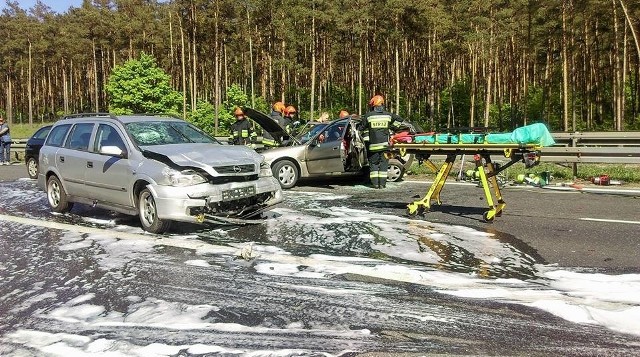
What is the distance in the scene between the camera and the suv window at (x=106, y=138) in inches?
318

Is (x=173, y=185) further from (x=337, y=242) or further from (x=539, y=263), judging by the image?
(x=539, y=263)

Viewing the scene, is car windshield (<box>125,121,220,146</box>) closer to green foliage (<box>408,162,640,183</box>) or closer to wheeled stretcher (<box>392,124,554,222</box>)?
wheeled stretcher (<box>392,124,554,222</box>)

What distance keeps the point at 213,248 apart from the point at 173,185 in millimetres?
1232

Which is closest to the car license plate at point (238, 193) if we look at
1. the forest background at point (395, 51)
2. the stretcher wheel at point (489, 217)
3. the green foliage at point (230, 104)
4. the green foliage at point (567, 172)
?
the stretcher wheel at point (489, 217)

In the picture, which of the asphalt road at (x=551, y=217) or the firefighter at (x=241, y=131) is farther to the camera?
the firefighter at (x=241, y=131)

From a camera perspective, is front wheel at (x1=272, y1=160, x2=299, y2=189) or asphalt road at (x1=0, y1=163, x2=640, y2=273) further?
front wheel at (x1=272, y1=160, x2=299, y2=189)

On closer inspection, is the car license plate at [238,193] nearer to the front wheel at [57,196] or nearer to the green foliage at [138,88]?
the front wheel at [57,196]

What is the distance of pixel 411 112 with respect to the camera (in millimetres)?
50031

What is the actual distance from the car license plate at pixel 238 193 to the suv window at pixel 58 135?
3.98m

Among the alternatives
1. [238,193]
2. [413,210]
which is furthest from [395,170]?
[238,193]

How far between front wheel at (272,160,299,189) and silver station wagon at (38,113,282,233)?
3727mm

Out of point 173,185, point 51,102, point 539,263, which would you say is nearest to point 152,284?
point 173,185

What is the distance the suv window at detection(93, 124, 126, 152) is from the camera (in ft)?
26.5

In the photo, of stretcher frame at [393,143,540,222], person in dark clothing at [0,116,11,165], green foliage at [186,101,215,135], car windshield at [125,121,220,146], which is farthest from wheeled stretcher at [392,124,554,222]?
green foliage at [186,101,215,135]
